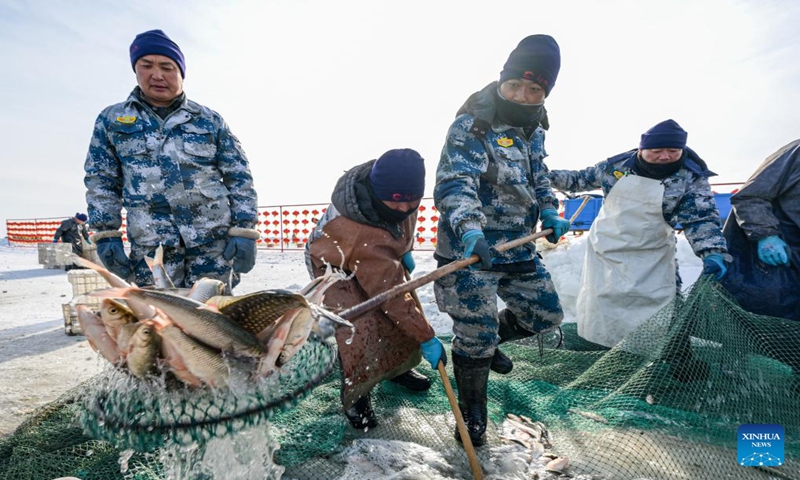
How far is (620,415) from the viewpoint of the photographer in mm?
2543

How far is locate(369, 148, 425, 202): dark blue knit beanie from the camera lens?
2359 mm

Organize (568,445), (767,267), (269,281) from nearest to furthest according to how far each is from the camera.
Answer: (568,445) < (767,267) < (269,281)

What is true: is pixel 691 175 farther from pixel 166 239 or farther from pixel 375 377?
pixel 166 239

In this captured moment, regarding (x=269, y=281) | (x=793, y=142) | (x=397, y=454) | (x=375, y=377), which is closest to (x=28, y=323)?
(x=269, y=281)

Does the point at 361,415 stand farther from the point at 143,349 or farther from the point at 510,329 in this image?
the point at 143,349

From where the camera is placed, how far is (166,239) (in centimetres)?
253

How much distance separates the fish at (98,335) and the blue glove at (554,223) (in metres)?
2.55

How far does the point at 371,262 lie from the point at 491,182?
92cm

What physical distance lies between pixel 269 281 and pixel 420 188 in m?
6.95

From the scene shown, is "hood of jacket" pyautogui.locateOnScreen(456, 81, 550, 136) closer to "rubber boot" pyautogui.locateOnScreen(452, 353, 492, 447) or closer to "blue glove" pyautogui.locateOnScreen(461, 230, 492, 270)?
"blue glove" pyautogui.locateOnScreen(461, 230, 492, 270)

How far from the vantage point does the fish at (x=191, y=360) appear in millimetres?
957

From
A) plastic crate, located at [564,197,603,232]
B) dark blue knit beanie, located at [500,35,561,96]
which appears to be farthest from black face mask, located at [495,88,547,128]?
plastic crate, located at [564,197,603,232]

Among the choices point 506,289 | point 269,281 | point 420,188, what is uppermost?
point 420,188

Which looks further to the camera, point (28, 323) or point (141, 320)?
point (28, 323)
